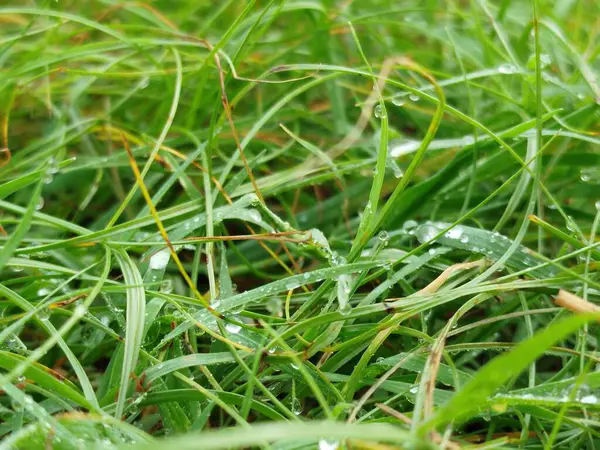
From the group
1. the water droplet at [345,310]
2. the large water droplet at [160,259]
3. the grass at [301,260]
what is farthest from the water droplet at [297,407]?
the large water droplet at [160,259]

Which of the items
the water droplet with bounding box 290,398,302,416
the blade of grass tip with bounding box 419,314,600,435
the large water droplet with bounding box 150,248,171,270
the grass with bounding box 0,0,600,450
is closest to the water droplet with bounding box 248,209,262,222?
the grass with bounding box 0,0,600,450

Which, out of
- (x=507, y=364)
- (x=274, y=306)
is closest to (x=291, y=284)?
(x=274, y=306)

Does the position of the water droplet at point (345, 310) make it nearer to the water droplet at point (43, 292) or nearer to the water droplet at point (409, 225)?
the water droplet at point (409, 225)

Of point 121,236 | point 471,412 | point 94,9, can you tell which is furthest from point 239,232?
point 94,9

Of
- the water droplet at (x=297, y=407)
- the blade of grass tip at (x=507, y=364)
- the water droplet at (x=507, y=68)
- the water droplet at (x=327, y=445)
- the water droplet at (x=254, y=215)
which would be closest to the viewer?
the blade of grass tip at (x=507, y=364)

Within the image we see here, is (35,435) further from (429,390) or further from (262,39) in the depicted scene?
(262,39)

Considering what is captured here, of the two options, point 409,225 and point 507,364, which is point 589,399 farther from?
point 409,225

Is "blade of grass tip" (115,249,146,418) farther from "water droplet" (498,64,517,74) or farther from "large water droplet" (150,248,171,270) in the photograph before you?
"water droplet" (498,64,517,74)
